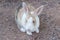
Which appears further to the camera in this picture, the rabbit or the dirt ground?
the dirt ground

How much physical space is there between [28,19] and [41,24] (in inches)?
16.4

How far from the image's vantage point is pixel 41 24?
108 inches

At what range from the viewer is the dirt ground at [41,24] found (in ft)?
8.35

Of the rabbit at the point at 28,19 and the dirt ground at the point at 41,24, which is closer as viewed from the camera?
the rabbit at the point at 28,19

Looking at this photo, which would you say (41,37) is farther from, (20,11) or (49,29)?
(20,11)

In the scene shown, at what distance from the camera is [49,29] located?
267cm

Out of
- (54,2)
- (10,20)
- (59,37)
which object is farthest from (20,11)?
(54,2)

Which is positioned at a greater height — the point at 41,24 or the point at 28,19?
the point at 28,19

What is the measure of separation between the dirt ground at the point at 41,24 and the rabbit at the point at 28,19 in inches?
3.3

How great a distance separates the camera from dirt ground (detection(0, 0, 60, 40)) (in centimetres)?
254

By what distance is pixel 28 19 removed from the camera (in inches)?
94.1

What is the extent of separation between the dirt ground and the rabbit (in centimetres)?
8

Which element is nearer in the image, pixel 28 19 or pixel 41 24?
pixel 28 19

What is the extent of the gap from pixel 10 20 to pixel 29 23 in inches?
20.7
